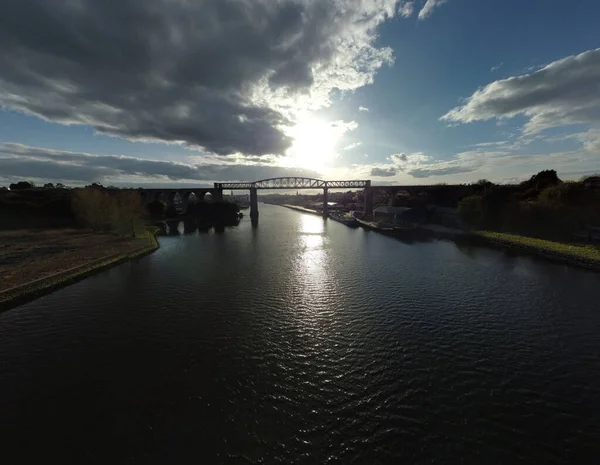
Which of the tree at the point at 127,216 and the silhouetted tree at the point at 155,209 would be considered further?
the silhouetted tree at the point at 155,209

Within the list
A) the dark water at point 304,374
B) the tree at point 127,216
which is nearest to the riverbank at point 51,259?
the dark water at point 304,374

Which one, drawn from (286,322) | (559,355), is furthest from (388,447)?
(559,355)

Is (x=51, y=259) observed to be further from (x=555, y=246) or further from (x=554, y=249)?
(x=555, y=246)

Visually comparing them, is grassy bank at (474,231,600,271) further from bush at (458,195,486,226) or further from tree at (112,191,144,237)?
tree at (112,191,144,237)

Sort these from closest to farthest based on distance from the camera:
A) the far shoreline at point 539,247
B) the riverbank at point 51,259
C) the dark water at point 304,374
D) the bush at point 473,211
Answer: the dark water at point 304,374, the riverbank at point 51,259, the far shoreline at point 539,247, the bush at point 473,211

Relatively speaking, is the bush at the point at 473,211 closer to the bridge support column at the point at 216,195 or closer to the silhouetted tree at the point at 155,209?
the silhouetted tree at the point at 155,209

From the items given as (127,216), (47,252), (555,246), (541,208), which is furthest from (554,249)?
(47,252)

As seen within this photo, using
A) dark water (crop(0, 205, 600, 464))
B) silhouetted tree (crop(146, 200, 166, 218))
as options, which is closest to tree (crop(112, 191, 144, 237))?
dark water (crop(0, 205, 600, 464))
